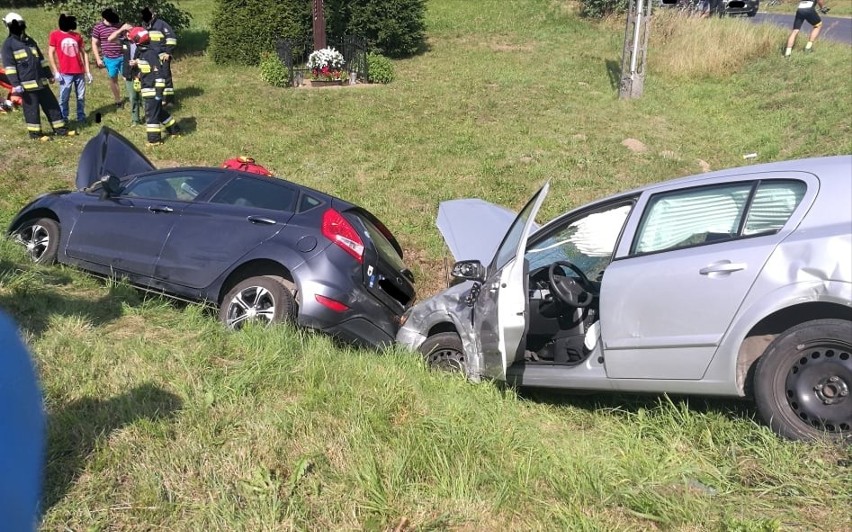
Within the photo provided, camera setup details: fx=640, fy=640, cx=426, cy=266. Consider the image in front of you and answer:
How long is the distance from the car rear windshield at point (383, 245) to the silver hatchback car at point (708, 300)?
1298mm

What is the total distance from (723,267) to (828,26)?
72.6 feet

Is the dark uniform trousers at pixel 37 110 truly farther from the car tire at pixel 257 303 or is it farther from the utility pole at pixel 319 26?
the car tire at pixel 257 303

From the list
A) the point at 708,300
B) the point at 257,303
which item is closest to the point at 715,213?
the point at 708,300

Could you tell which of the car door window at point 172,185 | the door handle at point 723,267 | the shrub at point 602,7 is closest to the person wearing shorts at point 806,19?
the shrub at point 602,7

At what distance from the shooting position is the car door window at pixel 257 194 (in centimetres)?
530

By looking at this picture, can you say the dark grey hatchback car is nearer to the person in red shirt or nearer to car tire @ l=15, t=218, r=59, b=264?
car tire @ l=15, t=218, r=59, b=264

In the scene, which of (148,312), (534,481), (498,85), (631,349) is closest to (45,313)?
(148,312)

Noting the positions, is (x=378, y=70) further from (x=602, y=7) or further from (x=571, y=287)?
(x=571, y=287)

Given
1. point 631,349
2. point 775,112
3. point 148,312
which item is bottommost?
point 148,312

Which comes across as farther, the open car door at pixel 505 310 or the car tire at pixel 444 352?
the car tire at pixel 444 352

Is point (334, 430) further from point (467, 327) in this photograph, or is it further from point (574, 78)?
point (574, 78)

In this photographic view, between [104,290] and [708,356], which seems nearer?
[708,356]

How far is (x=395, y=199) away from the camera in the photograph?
8938mm

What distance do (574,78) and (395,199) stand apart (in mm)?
8407
